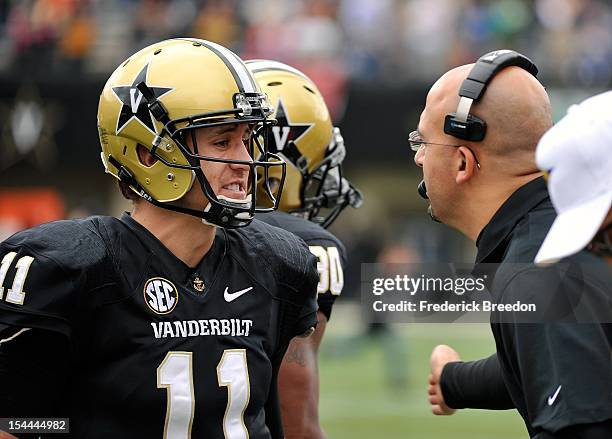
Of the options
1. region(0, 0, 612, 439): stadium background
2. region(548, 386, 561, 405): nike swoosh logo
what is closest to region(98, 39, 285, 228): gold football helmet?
region(548, 386, 561, 405): nike swoosh logo

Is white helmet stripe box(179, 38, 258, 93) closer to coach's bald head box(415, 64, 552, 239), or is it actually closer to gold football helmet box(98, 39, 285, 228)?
gold football helmet box(98, 39, 285, 228)

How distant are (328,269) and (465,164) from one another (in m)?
0.97

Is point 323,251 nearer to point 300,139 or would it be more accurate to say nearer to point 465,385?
point 300,139

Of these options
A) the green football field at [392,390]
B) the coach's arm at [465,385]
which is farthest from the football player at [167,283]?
the green football field at [392,390]

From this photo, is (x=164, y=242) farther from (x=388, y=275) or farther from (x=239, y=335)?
(x=388, y=275)

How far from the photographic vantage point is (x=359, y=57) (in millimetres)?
16953

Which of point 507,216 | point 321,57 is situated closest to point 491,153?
point 507,216

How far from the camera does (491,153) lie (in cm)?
291

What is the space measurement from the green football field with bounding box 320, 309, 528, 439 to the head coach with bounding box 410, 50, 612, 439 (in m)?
5.60

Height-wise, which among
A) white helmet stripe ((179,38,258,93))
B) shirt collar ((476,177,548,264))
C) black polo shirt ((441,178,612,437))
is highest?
white helmet stripe ((179,38,258,93))

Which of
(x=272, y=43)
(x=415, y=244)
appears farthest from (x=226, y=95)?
(x=415, y=244)

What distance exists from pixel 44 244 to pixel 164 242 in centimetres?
36

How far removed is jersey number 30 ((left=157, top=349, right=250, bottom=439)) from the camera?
2.81 meters

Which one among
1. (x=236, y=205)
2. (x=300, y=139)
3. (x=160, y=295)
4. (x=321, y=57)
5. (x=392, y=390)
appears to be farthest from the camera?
(x=321, y=57)
